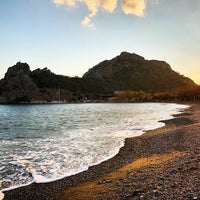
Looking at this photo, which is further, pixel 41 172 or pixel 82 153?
pixel 82 153

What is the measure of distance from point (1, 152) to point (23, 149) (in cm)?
227

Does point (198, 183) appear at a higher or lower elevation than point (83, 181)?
higher

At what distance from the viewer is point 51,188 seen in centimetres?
1505

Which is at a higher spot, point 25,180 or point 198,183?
point 198,183

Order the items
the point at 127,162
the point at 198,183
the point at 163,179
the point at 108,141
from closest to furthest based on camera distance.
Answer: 1. the point at 198,183
2. the point at 163,179
3. the point at 127,162
4. the point at 108,141

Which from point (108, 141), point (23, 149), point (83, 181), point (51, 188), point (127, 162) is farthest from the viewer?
point (108, 141)

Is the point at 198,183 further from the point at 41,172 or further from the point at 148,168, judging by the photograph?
the point at 41,172

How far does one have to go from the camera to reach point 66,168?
19.4 meters

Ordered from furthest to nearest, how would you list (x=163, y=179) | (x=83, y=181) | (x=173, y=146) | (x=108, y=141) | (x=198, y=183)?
(x=108, y=141)
(x=173, y=146)
(x=83, y=181)
(x=163, y=179)
(x=198, y=183)

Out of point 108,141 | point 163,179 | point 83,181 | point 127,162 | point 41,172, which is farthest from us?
Answer: point 108,141

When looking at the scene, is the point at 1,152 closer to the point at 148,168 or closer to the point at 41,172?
the point at 41,172

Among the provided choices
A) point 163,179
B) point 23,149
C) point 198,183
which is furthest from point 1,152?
point 198,183

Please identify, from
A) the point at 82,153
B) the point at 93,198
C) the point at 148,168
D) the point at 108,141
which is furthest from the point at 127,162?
the point at 108,141

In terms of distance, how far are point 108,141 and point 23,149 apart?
8.50 metres
